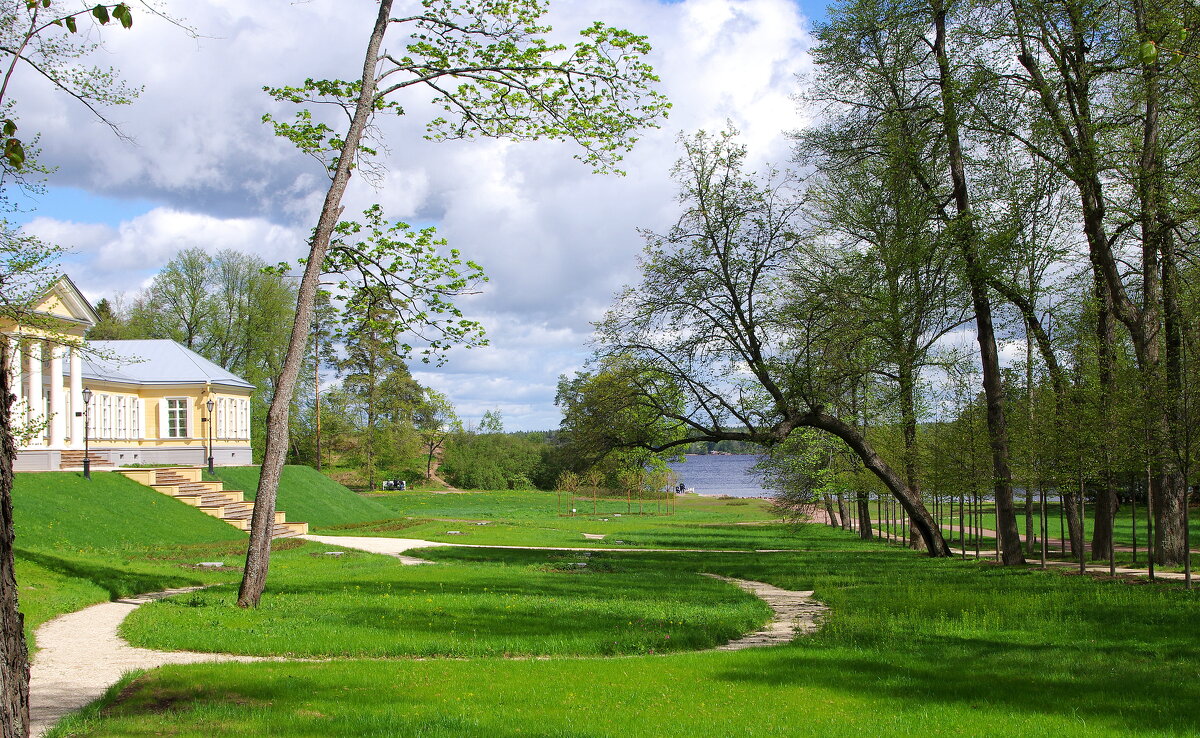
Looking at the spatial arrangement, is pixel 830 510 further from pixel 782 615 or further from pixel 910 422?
pixel 782 615

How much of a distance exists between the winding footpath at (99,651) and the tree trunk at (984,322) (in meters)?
7.06

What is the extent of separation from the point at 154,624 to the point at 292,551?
13253 millimetres

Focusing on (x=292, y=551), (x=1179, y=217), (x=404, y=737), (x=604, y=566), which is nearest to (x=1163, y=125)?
(x=1179, y=217)

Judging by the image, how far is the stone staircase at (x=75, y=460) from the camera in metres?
30.8

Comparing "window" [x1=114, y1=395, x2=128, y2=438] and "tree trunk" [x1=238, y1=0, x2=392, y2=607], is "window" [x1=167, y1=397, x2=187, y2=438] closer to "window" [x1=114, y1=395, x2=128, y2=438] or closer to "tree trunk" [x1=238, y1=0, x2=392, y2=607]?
"window" [x1=114, y1=395, x2=128, y2=438]

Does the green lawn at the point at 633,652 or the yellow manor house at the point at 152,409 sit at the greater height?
the yellow manor house at the point at 152,409

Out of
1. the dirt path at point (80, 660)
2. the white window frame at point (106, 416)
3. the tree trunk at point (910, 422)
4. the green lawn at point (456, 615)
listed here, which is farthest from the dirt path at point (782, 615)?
the white window frame at point (106, 416)

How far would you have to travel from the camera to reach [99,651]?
10664 mm

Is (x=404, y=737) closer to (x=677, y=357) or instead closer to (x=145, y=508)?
(x=677, y=357)

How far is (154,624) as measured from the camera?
1205 centimetres

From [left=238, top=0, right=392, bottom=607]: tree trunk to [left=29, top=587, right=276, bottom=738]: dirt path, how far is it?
2057 millimetres

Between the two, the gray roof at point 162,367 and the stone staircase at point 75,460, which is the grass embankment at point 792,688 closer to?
the stone staircase at point 75,460

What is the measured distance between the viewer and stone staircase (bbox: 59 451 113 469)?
3078cm

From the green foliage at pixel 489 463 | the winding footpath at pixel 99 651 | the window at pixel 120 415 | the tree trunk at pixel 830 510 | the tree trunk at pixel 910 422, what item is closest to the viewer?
the winding footpath at pixel 99 651
